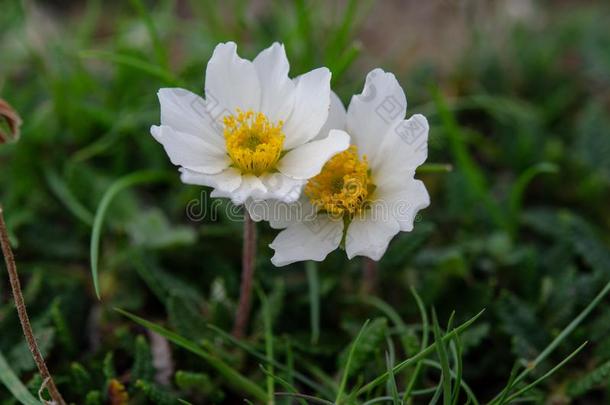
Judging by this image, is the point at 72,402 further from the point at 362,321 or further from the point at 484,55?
the point at 484,55

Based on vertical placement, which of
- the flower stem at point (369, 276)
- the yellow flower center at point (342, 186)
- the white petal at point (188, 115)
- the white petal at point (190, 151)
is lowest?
A: the flower stem at point (369, 276)

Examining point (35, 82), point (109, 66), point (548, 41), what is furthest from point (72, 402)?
point (548, 41)

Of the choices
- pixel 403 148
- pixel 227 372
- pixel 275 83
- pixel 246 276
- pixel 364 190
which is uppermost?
pixel 275 83

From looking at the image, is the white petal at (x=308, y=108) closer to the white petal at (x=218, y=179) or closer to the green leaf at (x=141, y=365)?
the white petal at (x=218, y=179)

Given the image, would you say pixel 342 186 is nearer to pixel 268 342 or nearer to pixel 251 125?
pixel 251 125

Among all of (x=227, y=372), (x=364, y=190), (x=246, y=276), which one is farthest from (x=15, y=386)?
(x=364, y=190)

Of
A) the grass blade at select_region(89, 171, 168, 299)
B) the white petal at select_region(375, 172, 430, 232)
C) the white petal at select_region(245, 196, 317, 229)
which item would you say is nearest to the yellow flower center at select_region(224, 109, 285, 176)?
the white petal at select_region(245, 196, 317, 229)

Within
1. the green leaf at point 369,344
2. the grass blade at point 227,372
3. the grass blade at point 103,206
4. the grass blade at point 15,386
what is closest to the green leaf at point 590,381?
the green leaf at point 369,344
